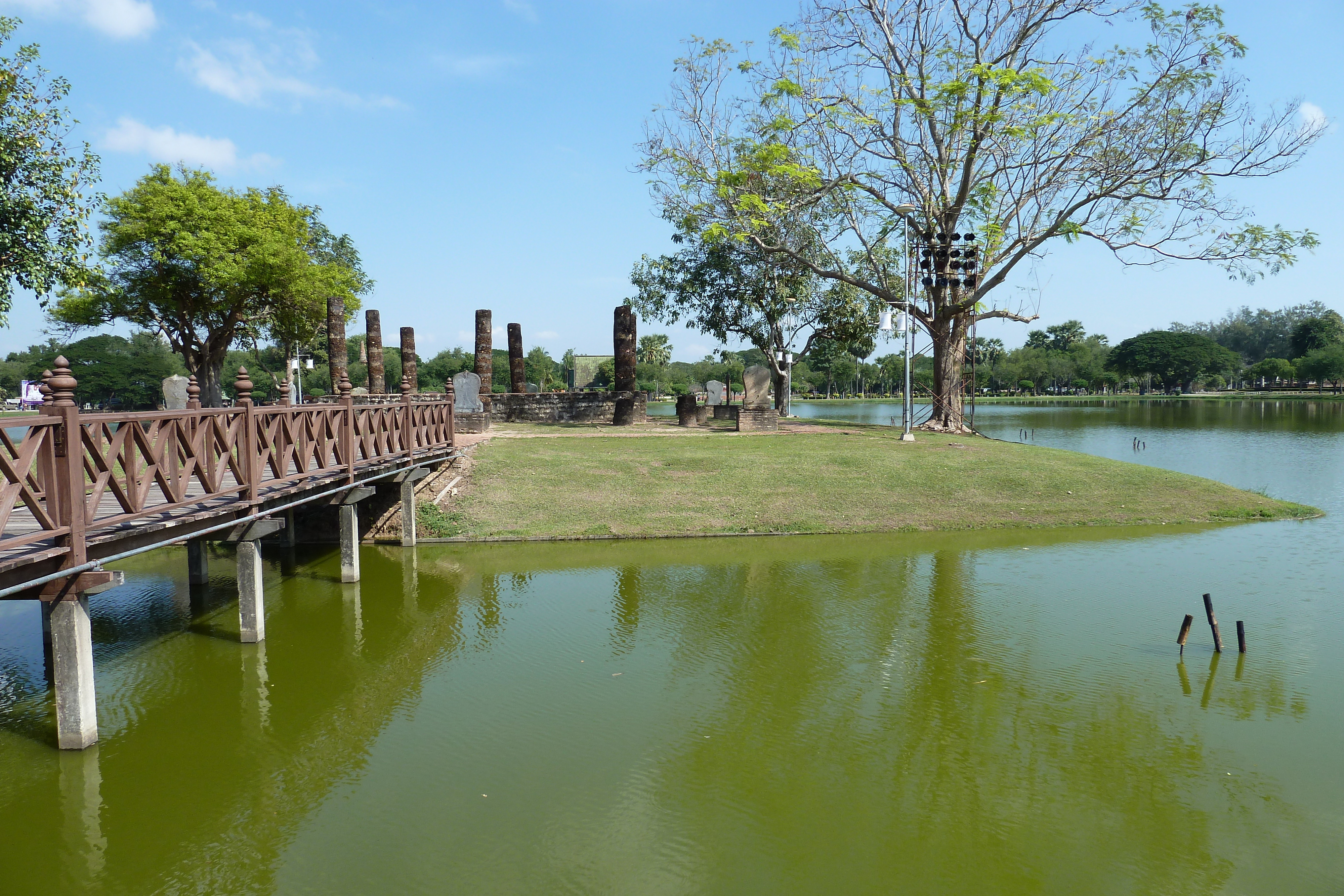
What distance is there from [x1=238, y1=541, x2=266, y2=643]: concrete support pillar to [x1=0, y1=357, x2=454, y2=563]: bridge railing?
1.02 metres

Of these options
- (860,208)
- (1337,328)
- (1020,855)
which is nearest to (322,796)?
(1020,855)

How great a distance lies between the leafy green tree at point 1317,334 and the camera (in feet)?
323

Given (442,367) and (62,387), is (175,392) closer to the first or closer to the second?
(62,387)

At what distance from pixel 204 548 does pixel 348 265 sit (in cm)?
3835

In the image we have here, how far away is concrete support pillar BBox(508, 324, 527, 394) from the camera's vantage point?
124 ft

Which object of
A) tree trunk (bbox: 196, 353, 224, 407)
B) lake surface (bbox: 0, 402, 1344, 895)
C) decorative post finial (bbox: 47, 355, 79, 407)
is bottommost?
lake surface (bbox: 0, 402, 1344, 895)

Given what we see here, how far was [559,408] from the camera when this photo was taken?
Answer: 32625 mm

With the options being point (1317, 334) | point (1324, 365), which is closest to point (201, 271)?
point (1324, 365)

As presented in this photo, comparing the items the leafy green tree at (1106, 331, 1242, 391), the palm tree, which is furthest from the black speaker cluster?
the leafy green tree at (1106, 331, 1242, 391)

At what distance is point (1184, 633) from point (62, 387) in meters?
11.1

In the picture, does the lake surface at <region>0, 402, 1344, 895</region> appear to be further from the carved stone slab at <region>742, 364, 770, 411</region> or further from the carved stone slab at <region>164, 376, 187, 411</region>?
the carved stone slab at <region>742, 364, 770, 411</region>

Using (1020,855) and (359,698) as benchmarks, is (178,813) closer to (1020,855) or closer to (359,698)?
(359,698)

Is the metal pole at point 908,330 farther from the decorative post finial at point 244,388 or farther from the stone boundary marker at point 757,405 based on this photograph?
the decorative post finial at point 244,388

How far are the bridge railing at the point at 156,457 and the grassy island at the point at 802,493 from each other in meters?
4.84
